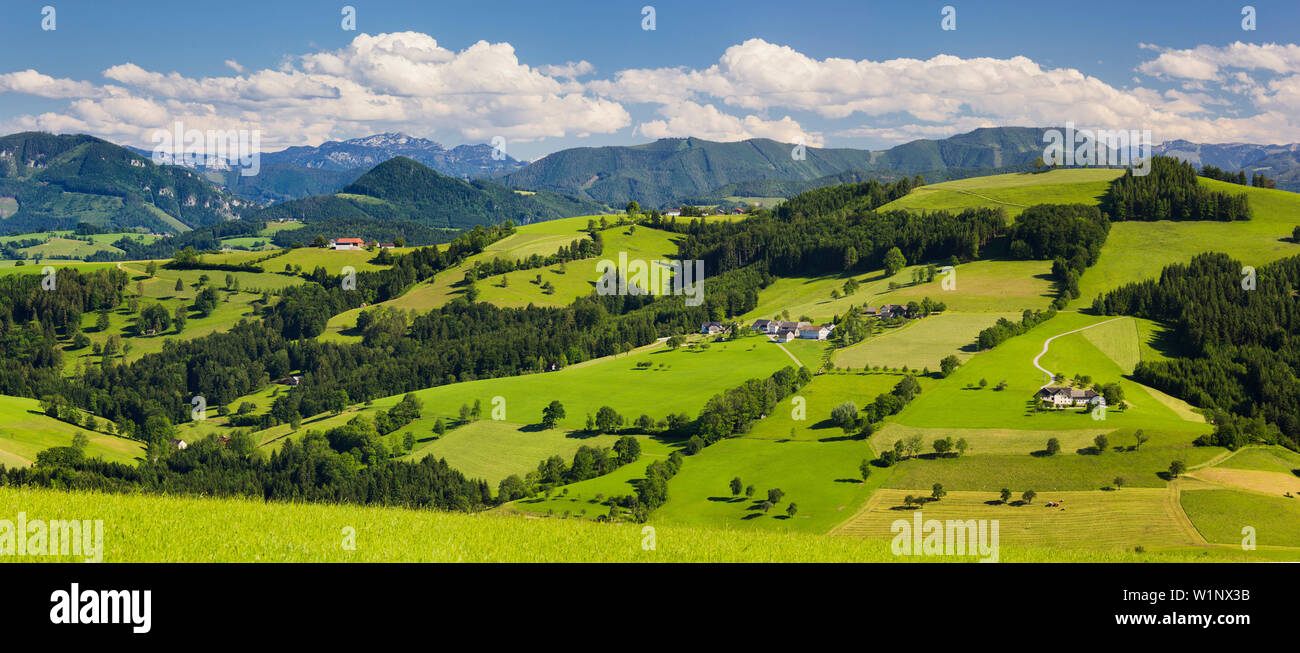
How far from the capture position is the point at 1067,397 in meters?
103

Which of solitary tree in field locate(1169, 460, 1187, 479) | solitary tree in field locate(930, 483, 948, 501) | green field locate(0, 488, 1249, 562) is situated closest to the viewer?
green field locate(0, 488, 1249, 562)

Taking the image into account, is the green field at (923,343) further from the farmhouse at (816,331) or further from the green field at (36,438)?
the green field at (36,438)

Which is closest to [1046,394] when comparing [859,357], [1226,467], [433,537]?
[1226,467]

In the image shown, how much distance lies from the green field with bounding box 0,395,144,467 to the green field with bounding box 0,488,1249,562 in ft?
326

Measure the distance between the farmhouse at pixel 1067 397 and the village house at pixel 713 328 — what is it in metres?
85.6

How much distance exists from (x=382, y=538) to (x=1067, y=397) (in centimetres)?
10979

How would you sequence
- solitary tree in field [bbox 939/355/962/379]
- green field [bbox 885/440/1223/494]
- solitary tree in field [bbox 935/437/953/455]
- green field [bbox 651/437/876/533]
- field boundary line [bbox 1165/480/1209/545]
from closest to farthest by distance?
1. field boundary line [bbox 1165/480/1209/545]
2. green field [bbox 885/440/1223/494]
3. green field [bbox 651/437/876/533]
4. solitary tree in field [bbox 935/437/953/455]
5. solitary tree in field [bbox 939/355/962/379]

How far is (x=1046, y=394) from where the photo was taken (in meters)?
105

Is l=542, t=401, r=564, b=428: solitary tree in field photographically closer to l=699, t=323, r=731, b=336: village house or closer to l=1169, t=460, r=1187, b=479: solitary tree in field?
l=699, t=323, r=731, b=336: village house

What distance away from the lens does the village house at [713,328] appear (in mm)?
184375

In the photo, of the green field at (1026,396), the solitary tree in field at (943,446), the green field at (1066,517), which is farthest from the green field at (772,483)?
the green field at (1026,396)

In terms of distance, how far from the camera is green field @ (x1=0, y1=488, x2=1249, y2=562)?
46.9ft

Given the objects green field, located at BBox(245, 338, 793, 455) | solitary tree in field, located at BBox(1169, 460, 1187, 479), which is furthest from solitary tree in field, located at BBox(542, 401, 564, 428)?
solitary tree in field, located at BBox(1169, 460, 1187, 479)
